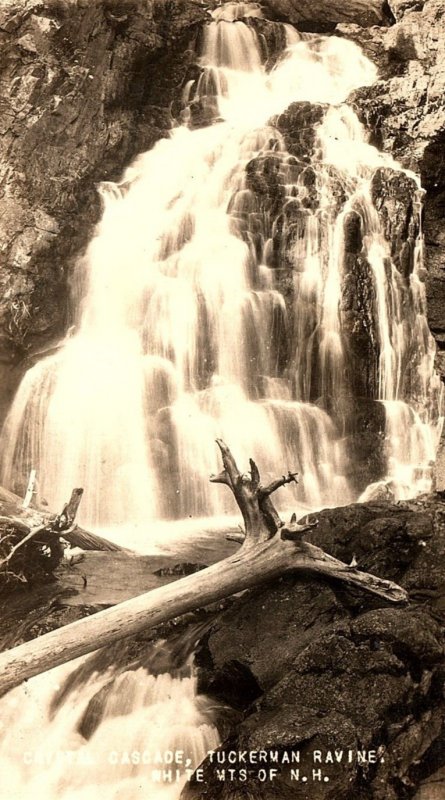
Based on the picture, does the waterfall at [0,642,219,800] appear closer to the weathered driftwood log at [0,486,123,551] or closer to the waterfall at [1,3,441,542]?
the weathered driftwood log at [0,486,123,551]

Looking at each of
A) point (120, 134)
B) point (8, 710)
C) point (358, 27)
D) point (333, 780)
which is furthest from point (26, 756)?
point (358, 27)

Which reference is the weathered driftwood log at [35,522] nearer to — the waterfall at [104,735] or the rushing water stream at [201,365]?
the rushing water stream at [201,365]

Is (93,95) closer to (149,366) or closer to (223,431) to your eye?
(149,366)

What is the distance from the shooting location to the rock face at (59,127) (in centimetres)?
1014

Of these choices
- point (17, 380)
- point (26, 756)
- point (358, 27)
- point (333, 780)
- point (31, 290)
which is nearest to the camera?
point (333, 780)

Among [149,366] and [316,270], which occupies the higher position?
[316,270]

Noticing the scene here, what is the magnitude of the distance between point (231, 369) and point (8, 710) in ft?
17.7

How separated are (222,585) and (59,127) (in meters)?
9.20

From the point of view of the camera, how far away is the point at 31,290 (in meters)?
10.1

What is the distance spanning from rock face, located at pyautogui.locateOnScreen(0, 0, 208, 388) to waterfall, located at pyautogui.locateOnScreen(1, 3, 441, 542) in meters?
0.43

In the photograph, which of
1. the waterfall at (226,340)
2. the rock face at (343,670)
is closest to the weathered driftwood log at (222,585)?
the rock face at (343,670)

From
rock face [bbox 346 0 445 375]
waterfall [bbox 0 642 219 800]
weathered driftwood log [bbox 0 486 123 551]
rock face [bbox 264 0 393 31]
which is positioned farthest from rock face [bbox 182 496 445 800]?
rock face [bbox 264 0 393 31]

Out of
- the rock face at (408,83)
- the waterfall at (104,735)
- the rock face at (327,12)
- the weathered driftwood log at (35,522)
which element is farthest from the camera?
the rock face at (327,12)

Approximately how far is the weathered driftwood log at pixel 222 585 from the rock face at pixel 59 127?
210 inches
